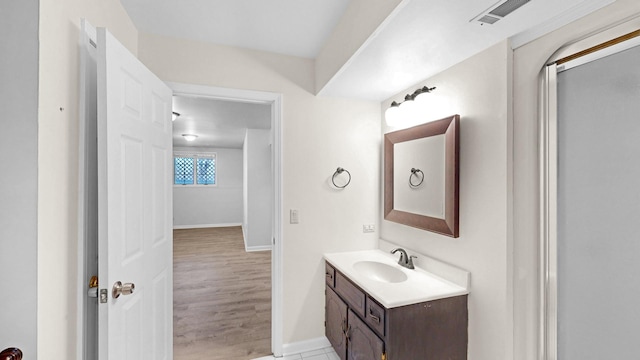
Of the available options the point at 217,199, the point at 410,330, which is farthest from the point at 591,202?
the point at 217,199

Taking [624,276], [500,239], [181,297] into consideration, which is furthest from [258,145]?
[624,276]

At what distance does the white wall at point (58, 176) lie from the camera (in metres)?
0.87

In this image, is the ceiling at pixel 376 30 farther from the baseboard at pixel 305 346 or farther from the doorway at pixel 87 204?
the baseboard at pixel 305 346

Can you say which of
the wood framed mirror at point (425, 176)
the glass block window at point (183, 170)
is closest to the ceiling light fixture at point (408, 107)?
the wood framed mirror at point (425, 176)

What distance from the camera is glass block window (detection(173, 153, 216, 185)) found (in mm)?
7434

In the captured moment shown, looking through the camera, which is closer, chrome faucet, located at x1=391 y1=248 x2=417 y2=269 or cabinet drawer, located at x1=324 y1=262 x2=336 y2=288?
chrome faucet, located at x1=391 y1=248 x2=417 y2=269

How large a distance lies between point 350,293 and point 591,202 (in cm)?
128

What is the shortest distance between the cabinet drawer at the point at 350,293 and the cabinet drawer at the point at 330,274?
0.05 m

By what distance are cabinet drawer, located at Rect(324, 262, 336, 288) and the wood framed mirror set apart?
61 centimetres

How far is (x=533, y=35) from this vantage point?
1148mm

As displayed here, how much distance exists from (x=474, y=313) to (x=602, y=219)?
77 centimetres

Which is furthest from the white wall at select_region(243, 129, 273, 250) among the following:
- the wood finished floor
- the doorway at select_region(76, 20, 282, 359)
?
the doorway at select_region(76, 20, 282, 359)

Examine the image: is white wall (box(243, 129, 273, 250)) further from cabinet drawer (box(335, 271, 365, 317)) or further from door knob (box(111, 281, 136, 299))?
door knob (box(111, 281, 136, 299))

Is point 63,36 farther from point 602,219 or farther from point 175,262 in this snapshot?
point 175,262
